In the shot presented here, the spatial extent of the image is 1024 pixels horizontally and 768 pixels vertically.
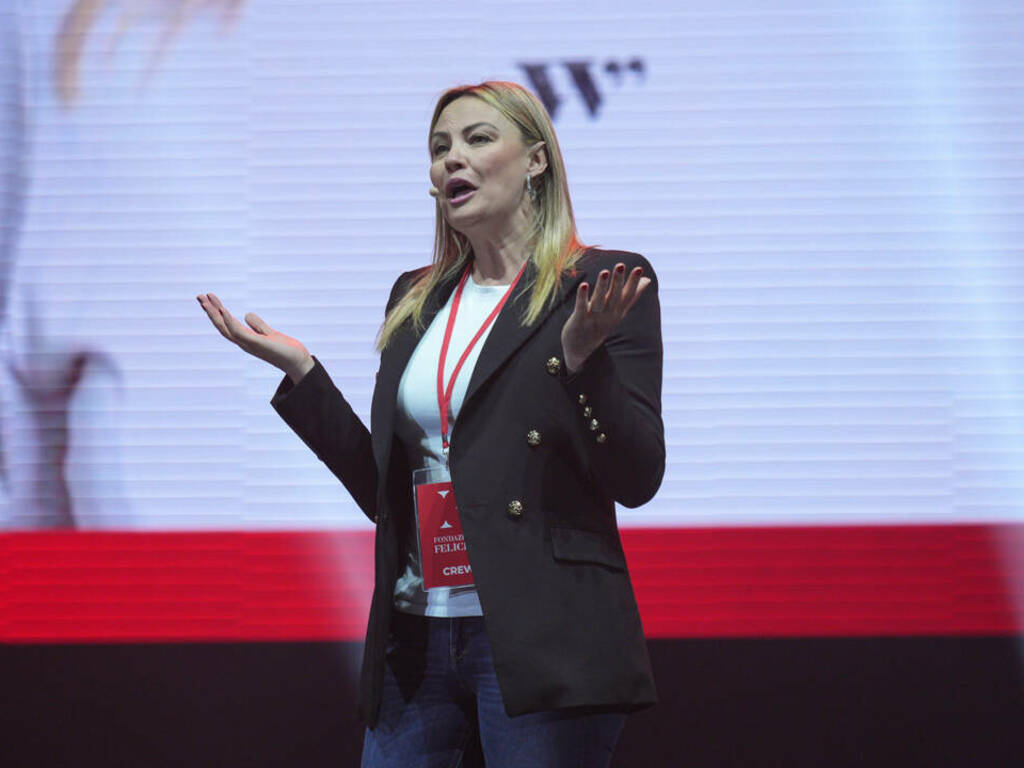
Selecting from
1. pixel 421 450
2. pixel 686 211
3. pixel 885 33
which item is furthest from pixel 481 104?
pixel 885 33

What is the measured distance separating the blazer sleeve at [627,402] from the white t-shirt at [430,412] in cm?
19

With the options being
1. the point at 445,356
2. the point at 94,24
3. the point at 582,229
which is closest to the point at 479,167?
the point at 445,356

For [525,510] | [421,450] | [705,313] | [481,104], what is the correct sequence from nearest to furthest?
1. [525,510]
2. [421,450]
3. [481,104]
4. [705,313]

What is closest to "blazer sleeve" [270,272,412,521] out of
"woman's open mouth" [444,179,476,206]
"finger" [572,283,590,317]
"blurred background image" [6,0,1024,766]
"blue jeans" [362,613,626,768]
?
"blue jeans" [362,613,626,768]

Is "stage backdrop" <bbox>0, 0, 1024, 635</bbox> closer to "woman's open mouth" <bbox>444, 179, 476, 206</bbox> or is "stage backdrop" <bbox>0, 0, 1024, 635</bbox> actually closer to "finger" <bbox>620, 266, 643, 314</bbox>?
"woman's open mouth" <bbox>444, 179, 476, 206</bbox>

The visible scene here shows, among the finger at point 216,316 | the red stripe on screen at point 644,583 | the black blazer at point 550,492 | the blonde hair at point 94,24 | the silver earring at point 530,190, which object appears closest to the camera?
the black blazer at point 550,492

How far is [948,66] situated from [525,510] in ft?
6.15

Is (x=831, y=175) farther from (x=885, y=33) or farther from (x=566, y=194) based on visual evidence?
(x=566, y=194)

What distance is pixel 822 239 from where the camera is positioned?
2604 millimetres

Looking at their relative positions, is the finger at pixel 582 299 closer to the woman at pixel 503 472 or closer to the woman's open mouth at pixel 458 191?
the woman at pixel 503 472

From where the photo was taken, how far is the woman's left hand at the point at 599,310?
121 cm

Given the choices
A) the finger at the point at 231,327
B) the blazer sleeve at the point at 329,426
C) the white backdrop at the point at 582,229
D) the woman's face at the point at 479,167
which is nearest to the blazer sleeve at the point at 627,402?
the woman's face at the point at 479,167

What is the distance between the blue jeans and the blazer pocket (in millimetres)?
139

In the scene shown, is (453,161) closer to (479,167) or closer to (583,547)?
(479,167)
